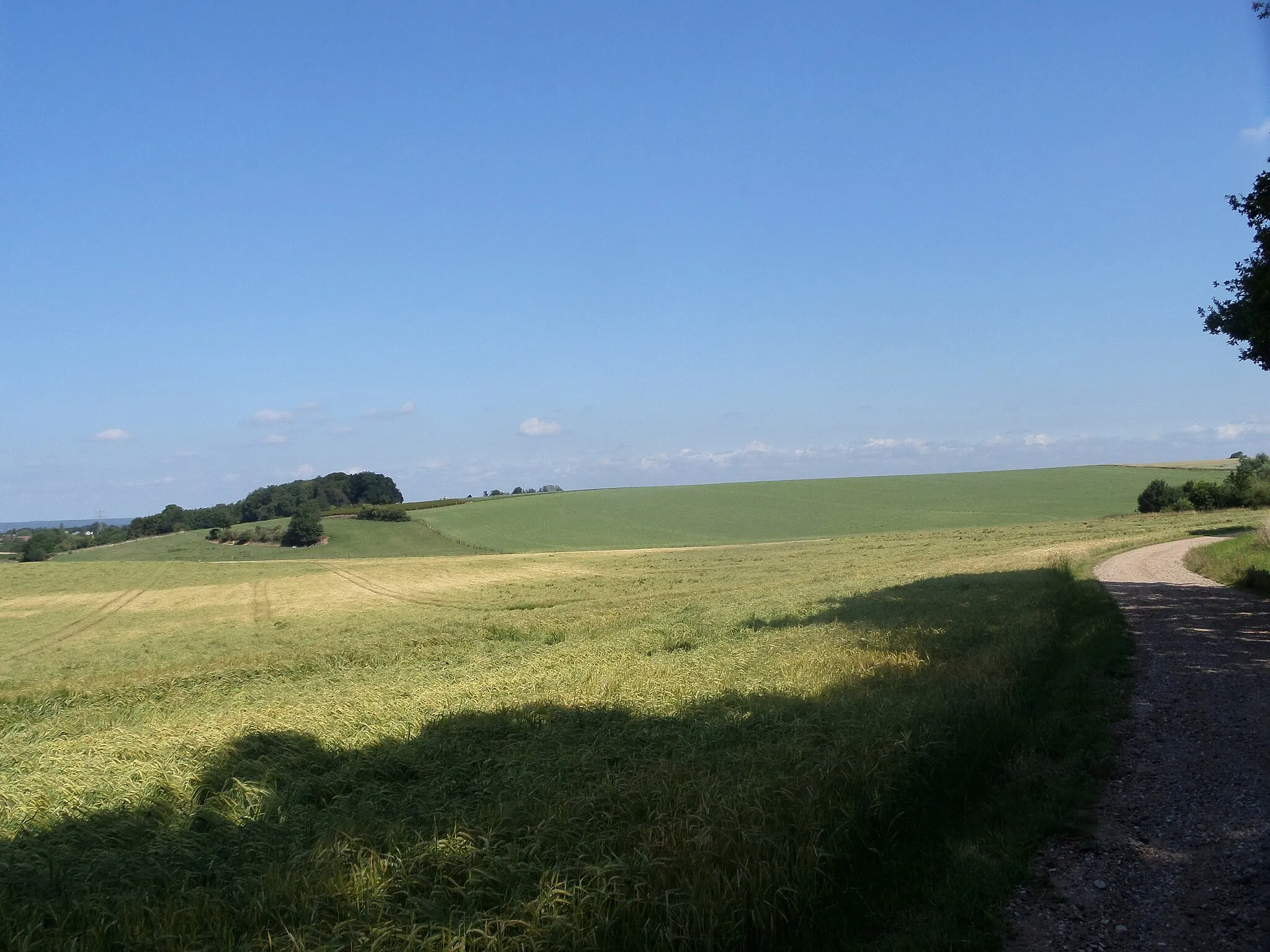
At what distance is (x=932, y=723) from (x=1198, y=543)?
33657mm

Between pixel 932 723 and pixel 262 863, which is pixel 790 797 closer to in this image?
pixel 932 723

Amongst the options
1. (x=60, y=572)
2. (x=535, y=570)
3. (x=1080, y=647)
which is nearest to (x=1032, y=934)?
(x=1080, y=647)

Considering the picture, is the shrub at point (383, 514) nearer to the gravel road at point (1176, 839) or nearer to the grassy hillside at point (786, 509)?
the grassy hillside at point (786, 509)

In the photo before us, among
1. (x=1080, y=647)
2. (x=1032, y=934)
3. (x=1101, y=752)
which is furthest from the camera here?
(x=1080, y=647)

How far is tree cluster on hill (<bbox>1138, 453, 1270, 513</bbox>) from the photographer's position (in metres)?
58.3

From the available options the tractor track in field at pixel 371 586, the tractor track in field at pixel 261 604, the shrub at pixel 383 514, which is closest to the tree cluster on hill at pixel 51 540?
the shrub at pixel 383 514

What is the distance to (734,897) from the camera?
513 centimetres

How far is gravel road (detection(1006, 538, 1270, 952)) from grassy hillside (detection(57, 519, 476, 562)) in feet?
210

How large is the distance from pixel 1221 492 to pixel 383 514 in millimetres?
81991

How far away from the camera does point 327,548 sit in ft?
242

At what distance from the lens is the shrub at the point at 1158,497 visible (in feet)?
213

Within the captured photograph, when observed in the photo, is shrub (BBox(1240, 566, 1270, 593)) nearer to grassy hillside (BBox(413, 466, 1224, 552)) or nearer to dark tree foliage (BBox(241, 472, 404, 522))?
grassy hillside (BBox(413, 466, 1224, 552))

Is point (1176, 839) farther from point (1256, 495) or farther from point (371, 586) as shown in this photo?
point (1256, 495)

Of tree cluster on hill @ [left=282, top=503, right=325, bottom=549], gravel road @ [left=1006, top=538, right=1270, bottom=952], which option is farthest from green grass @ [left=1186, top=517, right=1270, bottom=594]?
tree cluster on hill @ [left=282, top=503, right=325, bottom=549]
